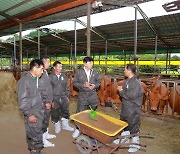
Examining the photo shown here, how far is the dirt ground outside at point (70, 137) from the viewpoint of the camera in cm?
416

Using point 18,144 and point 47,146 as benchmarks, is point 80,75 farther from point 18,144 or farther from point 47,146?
point 18,144

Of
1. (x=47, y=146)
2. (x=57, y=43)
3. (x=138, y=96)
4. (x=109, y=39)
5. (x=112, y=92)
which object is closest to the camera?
(x=138, y=96)

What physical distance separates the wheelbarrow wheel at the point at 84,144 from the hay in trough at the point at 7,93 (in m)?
4.99

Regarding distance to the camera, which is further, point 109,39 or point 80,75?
point 109,39

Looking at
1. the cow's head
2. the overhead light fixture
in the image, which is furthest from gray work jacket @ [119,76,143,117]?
the overhead light fixture

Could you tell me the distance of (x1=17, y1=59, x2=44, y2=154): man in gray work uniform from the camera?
3.29 metres

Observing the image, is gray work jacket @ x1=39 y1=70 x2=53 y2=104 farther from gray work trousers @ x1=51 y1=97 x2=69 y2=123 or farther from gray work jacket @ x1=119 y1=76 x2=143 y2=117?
gray work jacket @ x1=119 y1=76 x2=143 y2=117

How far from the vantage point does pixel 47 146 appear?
4246 millimetres

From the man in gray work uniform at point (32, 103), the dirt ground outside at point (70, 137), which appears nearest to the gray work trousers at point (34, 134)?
the man in gray work uniform at point (32, 103)

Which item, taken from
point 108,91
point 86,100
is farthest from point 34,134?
point 108,91

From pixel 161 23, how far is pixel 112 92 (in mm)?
5358

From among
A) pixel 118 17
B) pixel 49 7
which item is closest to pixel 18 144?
pixel 49 7

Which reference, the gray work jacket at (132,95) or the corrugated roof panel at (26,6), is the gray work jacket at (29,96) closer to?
the gray work jacket at (132,95)

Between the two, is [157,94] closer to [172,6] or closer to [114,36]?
[172,6]
